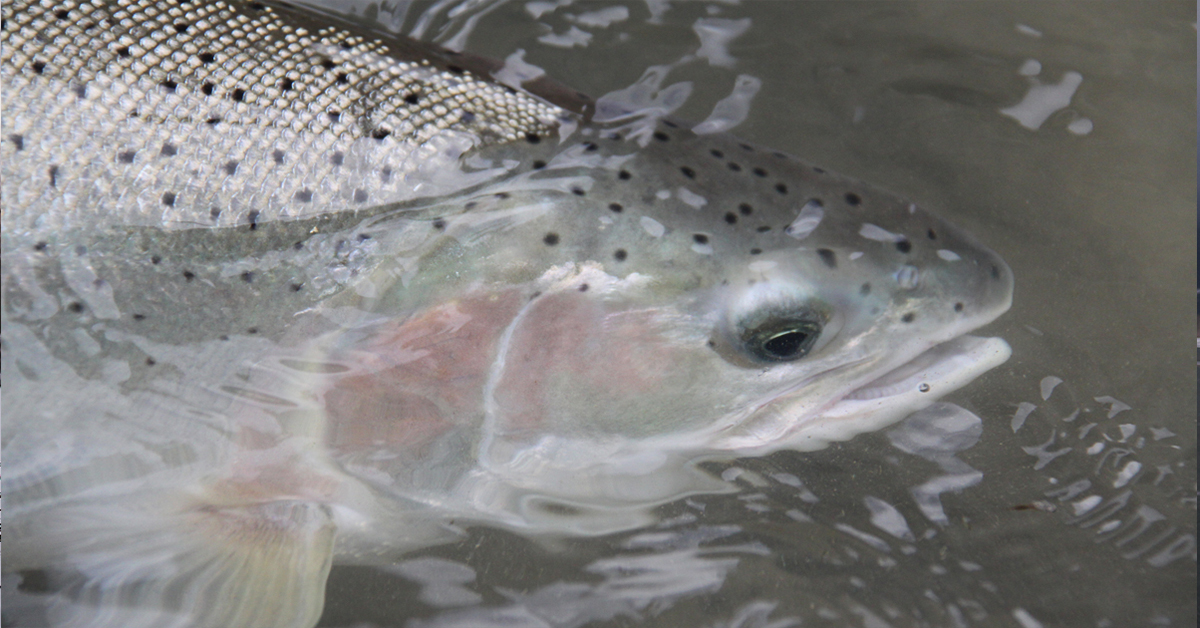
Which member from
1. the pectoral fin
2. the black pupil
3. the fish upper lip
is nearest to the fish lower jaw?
the fish upper lip

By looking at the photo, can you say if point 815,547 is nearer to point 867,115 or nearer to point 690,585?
point 690,585

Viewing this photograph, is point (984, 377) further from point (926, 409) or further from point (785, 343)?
point (785, 343)

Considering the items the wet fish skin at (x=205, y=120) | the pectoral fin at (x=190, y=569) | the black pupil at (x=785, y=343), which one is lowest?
the pectoral fin at (x=190, y=569)

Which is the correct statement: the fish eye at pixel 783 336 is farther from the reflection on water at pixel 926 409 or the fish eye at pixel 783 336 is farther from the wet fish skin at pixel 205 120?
the wet fish skin at pixel 205 120

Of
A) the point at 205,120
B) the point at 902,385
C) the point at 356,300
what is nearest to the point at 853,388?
the point at 902,385

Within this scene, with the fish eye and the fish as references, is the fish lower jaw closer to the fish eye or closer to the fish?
the fish

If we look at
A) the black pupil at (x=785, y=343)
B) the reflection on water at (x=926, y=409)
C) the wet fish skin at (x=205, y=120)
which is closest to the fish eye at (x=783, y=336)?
the black pupil at (x=785, y=343)

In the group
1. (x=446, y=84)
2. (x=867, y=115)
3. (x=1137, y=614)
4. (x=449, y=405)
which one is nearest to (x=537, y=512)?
(x=449, y=405)
